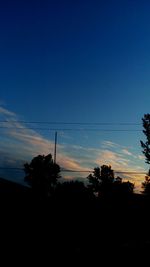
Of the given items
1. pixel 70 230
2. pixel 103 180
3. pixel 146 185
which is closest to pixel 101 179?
pixel 103 180

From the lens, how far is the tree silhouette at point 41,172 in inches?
2911

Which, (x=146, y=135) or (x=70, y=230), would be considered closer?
(x=70, y=230)

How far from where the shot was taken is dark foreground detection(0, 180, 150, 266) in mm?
19312

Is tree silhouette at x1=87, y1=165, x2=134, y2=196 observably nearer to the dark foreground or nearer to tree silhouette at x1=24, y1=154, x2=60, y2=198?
tree silhouette at x1=24, y1=154, x2=60, y2=198

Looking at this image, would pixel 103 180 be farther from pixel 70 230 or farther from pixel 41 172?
pixel 70 230

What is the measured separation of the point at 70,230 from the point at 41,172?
52.8 m

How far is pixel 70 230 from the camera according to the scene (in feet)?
78.2

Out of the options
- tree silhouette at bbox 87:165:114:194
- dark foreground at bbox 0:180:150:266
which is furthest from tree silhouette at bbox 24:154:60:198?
dark foreground at bbox 0:180:150:266

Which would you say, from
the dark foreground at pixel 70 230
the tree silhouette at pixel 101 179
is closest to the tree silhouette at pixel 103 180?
the tree silhouette at pixel 101 179

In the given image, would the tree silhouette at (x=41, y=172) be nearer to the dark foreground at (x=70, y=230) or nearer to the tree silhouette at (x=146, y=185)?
the tree silhouette at (x=146, y=185)

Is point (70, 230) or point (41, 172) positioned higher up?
point (41, 172)

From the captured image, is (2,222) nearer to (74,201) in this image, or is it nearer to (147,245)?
(74,201)

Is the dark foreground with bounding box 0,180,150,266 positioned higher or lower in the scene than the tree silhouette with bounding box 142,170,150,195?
lower

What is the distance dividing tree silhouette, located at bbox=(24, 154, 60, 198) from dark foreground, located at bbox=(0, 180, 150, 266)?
45.8 metres
